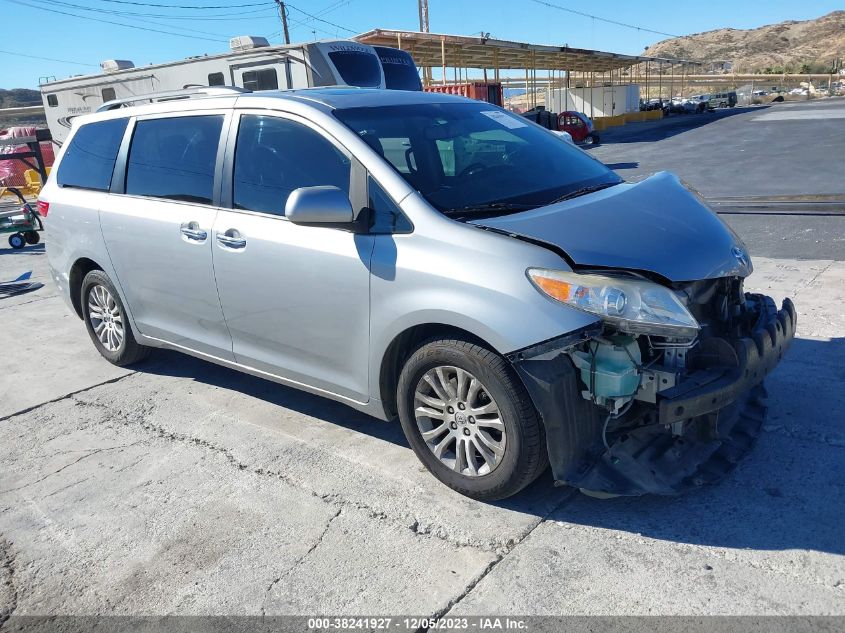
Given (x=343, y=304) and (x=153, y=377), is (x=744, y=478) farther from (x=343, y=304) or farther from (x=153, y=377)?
(x=153, y=377)

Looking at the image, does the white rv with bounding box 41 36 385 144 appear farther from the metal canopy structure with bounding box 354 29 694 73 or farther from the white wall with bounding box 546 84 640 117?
the white wall with bounding box 546 84 640 117

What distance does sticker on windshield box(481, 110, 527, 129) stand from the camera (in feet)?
14.4

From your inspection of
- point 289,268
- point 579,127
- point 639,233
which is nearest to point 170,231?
point 289,268

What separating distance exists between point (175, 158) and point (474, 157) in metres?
1.94

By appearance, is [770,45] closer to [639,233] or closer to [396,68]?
[396,68]

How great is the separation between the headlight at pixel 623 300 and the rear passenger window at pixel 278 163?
1.22 metres

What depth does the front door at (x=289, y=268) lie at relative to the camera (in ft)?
11.7

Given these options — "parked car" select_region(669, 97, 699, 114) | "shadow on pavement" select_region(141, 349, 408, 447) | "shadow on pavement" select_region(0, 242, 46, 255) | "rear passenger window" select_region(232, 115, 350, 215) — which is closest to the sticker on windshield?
"rear passenger window" select_region(232, 115, 350, 215)

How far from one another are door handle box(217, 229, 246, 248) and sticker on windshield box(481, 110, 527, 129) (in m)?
1.68

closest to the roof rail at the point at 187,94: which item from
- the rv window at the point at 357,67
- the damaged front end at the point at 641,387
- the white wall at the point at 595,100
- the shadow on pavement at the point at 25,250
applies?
the damaged front end at the point at 641,387

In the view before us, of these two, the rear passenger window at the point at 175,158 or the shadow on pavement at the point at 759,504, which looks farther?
the rear passenger window at the point at 175,158

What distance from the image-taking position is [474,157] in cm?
398

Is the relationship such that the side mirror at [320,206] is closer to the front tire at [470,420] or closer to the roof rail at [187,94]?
the front tire at [470,420]

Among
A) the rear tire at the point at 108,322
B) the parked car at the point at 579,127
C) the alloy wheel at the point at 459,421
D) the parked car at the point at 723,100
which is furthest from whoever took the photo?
the parked car at the point at 723,100
